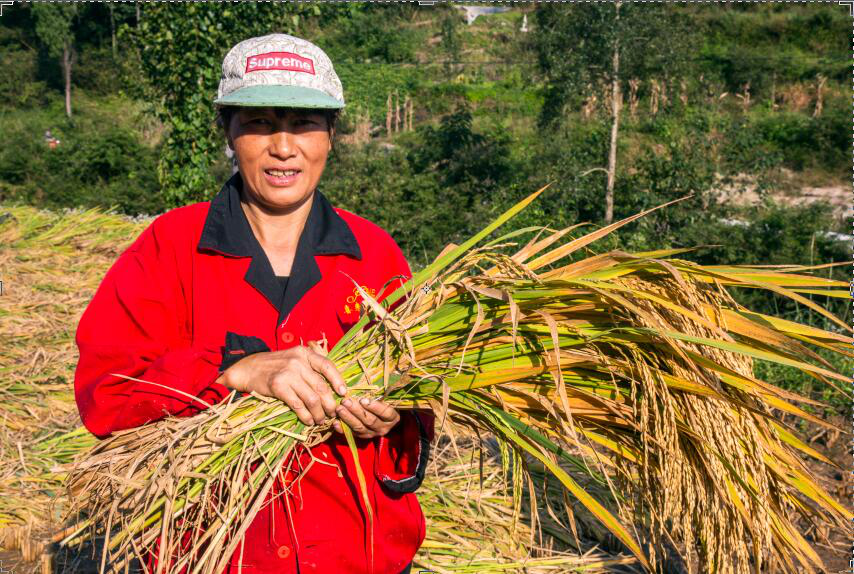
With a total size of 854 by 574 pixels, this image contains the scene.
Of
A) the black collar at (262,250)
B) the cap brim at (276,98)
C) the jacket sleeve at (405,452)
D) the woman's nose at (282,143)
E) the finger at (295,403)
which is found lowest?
the jacket sleeve at (405,452)

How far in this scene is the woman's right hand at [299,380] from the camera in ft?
4.84

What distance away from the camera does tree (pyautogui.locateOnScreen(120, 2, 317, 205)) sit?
26.2ft

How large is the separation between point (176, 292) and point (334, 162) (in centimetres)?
1074

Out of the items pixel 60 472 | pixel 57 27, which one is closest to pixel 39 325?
pixel 60 472

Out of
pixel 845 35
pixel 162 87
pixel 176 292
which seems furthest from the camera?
pixel 845 35

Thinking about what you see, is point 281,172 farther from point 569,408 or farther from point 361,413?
point 569,408

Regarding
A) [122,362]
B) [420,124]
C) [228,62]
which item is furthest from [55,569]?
[420,124]

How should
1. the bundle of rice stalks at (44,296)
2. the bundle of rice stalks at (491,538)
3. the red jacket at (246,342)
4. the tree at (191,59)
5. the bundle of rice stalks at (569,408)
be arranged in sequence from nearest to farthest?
the bundle of rice stalks at (569,408) < the red jacket at (246,342) < the bundle of rice stalks at (491,538) < the bundle of rice stalks at (44,296) < the tree at (191,59)

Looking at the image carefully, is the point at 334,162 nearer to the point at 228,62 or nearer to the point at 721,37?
the point at 228,62

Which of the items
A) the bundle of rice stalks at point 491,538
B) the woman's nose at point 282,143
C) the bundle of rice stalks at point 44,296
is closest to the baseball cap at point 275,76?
the woman's nose at point 282,143

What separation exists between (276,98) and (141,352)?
2.06 feet

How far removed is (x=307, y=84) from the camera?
5.42ft

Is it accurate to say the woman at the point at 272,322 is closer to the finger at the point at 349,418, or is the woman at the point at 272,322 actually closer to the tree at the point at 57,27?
the finger at the point at 349,418

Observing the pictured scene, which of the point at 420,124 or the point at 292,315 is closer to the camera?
the point at 292,315
